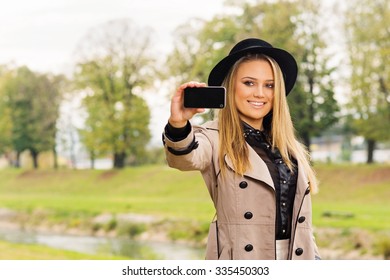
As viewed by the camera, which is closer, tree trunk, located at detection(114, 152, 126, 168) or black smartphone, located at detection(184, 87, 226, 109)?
black smartphone, located at detection(184, 87, 226, 109)

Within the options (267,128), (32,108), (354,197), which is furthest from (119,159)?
(267,128)

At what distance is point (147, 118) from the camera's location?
644 cm

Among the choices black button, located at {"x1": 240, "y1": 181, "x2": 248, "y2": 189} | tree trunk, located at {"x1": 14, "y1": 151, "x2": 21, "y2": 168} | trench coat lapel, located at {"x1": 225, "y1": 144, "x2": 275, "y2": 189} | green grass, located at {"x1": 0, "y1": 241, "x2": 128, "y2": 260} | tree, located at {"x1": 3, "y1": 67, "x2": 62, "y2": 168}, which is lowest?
green grass, located at {"x1": 0, "y1": 241, "x2": 128, "y2": 260}

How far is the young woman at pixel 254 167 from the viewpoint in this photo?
131 centimetres

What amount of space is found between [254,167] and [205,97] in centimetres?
18

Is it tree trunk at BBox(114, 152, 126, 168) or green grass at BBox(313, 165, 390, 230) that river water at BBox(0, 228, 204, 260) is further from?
green grass at BBox(313, 165, 390, 230)

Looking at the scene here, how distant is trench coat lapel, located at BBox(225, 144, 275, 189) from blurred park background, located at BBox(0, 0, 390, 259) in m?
4.32

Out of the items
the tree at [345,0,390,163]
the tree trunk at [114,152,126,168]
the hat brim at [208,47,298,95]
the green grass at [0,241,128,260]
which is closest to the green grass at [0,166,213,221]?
the tree trunk at [114,152,126,168]

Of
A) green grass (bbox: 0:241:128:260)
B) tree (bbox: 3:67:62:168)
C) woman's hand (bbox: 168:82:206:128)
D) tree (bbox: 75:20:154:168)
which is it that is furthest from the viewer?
tree (bbox: 3:67:62:168)

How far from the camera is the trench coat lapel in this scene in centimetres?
130
